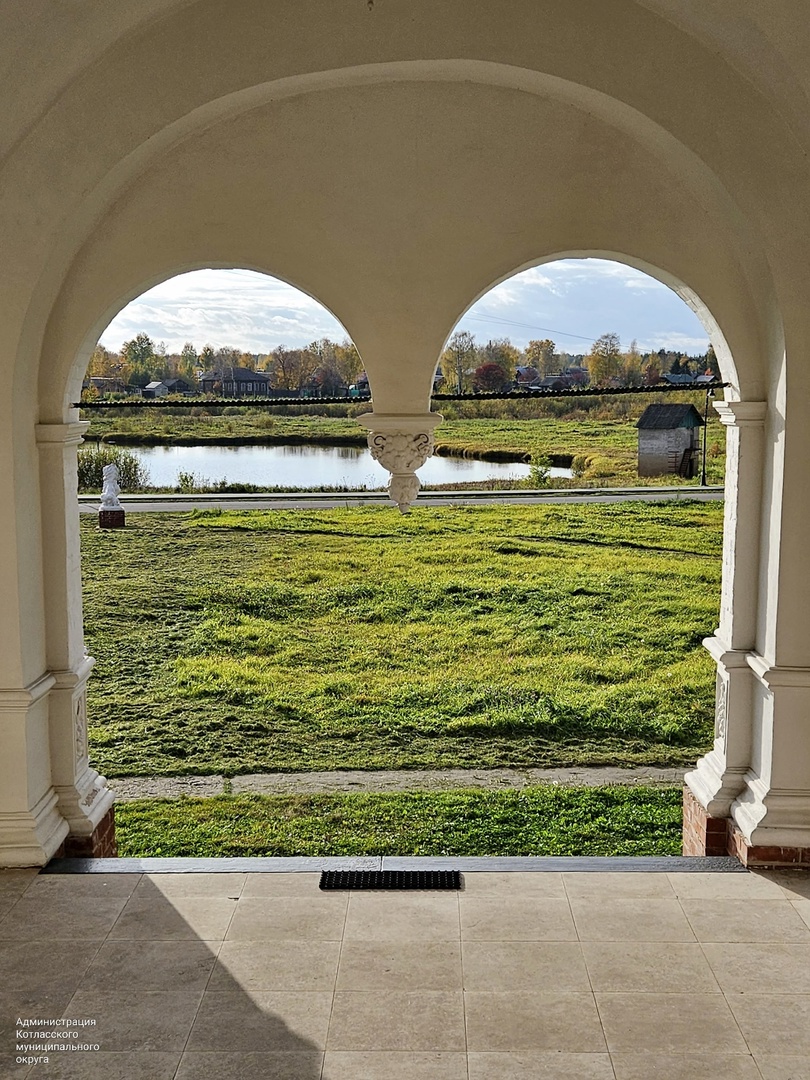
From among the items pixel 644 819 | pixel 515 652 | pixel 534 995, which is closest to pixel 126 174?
pixel 534 995

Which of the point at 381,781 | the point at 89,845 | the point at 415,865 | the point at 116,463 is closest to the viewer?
the point at 415,865

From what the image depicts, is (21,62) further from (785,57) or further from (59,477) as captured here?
(785,57)

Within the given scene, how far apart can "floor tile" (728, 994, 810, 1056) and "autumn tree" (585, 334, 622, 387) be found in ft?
32.3

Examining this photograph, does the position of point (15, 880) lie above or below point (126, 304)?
below

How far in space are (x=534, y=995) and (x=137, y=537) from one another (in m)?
15.0

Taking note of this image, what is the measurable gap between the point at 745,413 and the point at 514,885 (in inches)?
101

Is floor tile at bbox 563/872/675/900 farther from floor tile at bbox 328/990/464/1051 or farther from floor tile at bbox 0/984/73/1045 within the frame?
floor tile at bbox 0/984/73/1045

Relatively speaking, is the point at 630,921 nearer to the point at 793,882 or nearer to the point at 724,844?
the point at 793,882

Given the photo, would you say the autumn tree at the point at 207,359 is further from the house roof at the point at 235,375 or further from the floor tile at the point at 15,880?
the floor tile at the point at 15,880

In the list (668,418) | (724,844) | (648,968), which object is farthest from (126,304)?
(668,418)

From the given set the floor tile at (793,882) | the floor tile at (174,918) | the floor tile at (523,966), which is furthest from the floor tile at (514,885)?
the floor tile at (174,918)

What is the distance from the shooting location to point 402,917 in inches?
196

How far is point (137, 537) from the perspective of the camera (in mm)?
18297

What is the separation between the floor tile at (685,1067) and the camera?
12.4 ft
